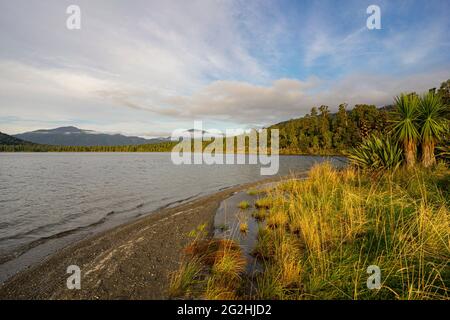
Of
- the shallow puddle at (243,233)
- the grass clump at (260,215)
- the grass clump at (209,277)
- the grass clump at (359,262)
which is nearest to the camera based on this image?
the grass clump at (359,262)

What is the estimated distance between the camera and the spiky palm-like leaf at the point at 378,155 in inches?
426

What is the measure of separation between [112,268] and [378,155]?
11987 millimetres

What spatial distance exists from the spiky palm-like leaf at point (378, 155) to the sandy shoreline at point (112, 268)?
8606 millimetres

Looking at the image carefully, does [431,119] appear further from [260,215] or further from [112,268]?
[112,268]

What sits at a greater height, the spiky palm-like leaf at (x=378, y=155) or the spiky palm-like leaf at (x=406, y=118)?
the spiky palm-like leaf at (x=406, y=118)

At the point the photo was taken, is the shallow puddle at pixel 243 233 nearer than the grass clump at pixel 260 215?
Yes

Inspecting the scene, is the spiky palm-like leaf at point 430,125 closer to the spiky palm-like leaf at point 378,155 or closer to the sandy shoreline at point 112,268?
the spiky palm-like leaf at point 378,155

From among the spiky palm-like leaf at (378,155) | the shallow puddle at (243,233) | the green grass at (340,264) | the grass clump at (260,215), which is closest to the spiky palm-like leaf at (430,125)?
the spiky palm-like leaf at (378,155)

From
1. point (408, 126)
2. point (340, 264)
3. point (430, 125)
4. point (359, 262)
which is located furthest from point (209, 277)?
point (430, 125)

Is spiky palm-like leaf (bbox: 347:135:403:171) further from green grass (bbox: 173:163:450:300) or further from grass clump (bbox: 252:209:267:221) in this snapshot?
grass clump (bbox: 252:209:267:221)

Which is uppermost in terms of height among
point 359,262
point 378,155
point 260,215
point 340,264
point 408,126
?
point 408,126

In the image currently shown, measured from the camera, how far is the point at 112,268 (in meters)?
5.00

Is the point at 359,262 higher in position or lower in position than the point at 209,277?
higher

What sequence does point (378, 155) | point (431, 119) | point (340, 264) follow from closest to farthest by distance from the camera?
point (340, 264) < point (431, 119) < point (378, 155)
